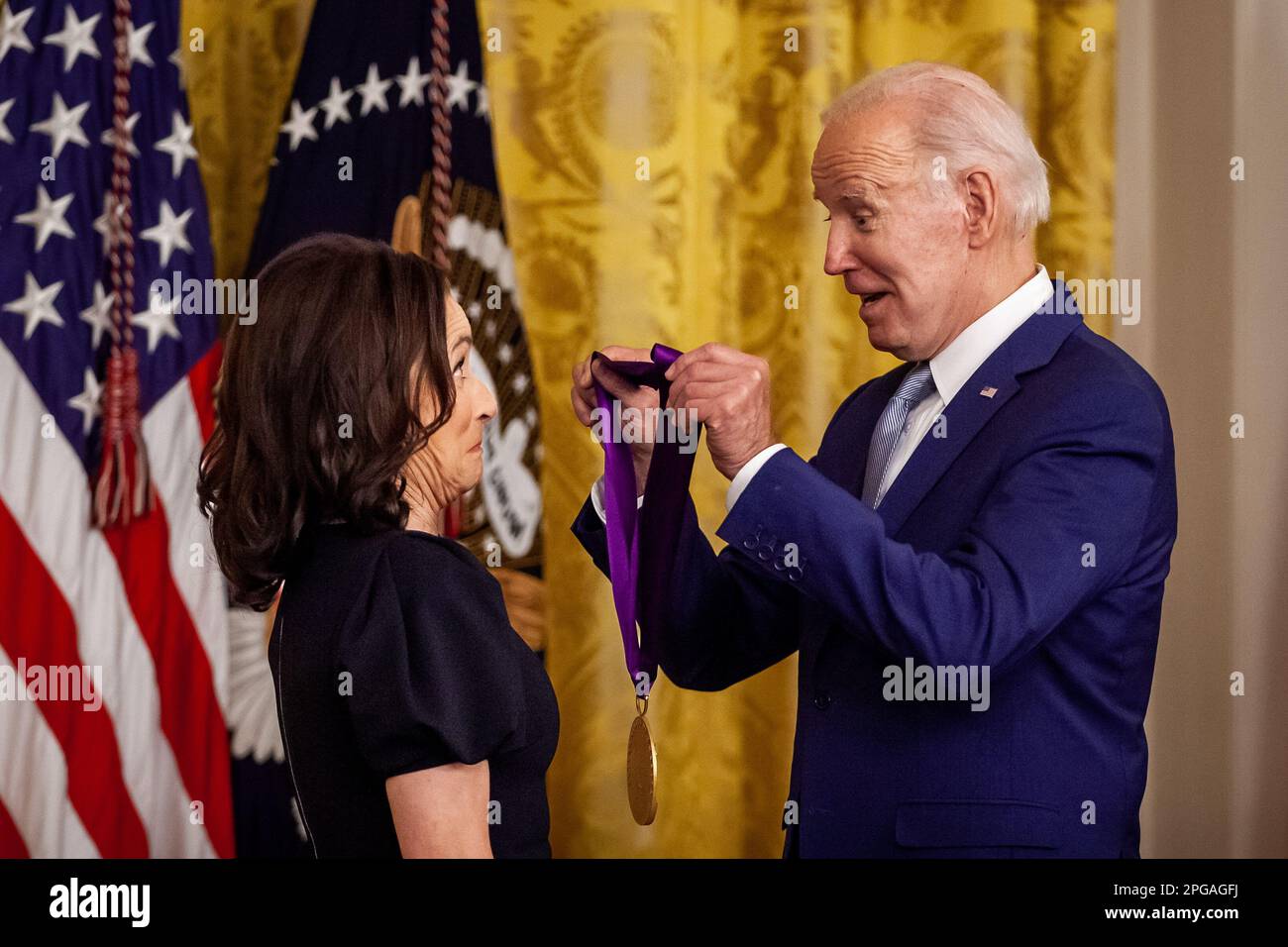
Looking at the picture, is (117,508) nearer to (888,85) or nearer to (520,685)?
(520,685)

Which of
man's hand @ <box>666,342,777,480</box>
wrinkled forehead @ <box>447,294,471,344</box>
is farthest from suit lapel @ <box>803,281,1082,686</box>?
wrinkled forehead @ <box>447,294,471,344</box>

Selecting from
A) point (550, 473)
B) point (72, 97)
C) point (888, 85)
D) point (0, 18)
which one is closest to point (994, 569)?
point (888, 85)

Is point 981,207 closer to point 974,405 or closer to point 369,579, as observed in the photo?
point 974,405

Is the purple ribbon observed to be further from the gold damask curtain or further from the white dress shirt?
the gold damask curtain

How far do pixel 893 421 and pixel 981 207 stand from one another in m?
0.34

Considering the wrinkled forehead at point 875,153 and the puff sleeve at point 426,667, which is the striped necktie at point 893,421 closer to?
the wrinkled forehead at point 875,153

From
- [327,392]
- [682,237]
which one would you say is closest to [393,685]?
[327,392]

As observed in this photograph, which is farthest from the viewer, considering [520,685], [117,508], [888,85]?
[117,508]

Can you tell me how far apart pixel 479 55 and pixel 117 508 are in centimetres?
134

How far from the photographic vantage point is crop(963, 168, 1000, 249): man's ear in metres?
1.91

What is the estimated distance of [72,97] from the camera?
3031 mm

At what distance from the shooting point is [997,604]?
1.61m

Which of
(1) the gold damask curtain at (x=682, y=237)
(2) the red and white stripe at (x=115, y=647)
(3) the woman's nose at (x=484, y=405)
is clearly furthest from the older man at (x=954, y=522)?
(2) the red and white stripe at (x=115, y=647)

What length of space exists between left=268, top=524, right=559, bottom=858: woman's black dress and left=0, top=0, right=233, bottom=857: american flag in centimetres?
143
